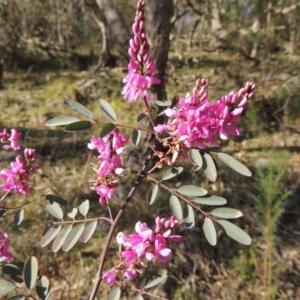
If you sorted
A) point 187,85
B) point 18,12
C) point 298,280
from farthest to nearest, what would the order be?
point 18,12 → point 187,85 → point 298,280

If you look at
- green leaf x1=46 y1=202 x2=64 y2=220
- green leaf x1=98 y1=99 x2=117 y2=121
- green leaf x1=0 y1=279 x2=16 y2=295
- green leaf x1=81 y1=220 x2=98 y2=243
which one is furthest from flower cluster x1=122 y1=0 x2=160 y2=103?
green leaf x1=0 y1=279 x2=16 y2=295

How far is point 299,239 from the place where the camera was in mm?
A: 2586

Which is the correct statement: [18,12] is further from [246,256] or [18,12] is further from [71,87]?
[246,256]

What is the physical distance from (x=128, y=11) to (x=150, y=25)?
10.4 feet

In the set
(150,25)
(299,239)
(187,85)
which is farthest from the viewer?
(187,85)

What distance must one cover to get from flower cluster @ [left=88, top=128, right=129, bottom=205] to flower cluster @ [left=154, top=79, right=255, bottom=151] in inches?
6.8

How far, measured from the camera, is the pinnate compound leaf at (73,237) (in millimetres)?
1129

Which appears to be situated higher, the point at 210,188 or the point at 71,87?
the point at 71,87

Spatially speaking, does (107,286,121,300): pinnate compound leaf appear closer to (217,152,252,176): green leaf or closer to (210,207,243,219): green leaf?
(210,207,243,219): green leaf

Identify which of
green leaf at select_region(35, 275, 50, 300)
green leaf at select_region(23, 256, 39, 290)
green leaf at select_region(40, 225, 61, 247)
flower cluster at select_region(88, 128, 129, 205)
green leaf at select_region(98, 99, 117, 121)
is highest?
green leaf at select_region(98, 99, 117, 121)

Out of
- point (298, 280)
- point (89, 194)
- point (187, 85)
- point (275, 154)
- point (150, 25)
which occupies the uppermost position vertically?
point (150, 25)

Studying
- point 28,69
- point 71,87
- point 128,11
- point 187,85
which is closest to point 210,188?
point 187,85

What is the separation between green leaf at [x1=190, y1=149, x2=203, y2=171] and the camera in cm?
96

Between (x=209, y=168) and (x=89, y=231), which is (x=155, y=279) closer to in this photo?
(x=89, y=231)
